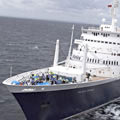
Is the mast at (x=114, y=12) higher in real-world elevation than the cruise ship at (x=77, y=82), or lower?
higher

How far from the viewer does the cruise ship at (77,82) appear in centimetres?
2354

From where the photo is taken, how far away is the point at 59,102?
974 inches

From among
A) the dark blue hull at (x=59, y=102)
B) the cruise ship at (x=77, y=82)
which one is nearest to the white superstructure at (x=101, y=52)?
the cruise ship at (x=77, y=82)

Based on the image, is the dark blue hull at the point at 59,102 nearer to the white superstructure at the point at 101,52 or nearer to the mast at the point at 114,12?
the white superstructure at the point at 101,52

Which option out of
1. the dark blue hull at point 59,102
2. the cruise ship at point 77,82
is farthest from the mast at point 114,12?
the dark blue hull at point 59,102

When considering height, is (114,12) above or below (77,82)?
above

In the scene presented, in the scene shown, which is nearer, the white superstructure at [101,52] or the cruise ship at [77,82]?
the cruise ship at [77,82]

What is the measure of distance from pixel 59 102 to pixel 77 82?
3227mm

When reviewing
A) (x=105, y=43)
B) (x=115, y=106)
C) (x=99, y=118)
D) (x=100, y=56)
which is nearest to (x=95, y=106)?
(x=99, y=118)

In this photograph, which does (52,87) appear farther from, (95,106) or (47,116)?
(95,106)

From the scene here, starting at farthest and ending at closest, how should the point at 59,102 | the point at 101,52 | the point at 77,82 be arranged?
the point at 101,52 < the point at 77,82 < the point at 59,102

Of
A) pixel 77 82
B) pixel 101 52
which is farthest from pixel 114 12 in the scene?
pixel 77 82

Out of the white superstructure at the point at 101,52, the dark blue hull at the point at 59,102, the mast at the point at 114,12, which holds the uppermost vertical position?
the mast at the point at 114,12

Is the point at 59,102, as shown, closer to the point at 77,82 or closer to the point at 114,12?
the point at 77,82
